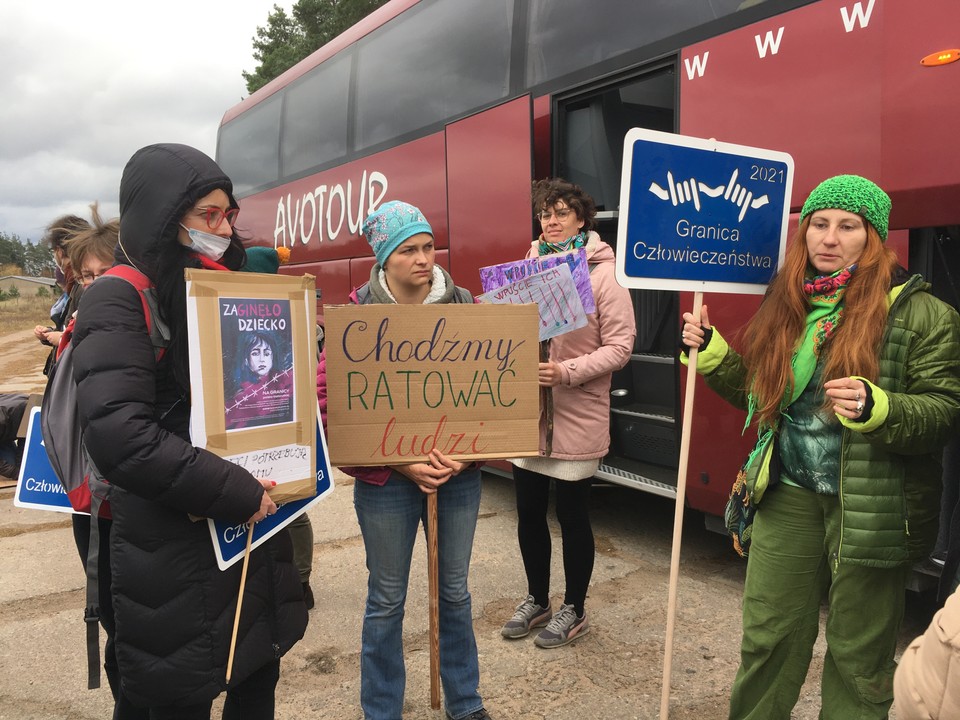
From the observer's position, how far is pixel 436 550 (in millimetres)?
2291

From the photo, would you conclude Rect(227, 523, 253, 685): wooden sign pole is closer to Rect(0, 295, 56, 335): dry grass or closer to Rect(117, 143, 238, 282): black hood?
Rect(117, 143, 238, 282): black hood

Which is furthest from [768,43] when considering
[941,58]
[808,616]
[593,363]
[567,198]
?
[808,616]

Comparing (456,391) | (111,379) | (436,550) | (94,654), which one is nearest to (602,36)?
(456,391)

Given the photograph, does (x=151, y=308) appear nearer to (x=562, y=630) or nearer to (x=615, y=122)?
(x=562, y=630)

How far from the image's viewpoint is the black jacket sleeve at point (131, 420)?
4.98 feet

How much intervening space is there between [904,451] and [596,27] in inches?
129

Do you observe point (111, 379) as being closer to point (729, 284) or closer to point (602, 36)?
point (729, 284)

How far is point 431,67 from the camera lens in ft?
18.2

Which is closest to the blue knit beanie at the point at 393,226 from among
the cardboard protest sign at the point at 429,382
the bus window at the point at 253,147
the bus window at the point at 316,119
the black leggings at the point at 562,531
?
the cardboard protest sign at the point at 429,382

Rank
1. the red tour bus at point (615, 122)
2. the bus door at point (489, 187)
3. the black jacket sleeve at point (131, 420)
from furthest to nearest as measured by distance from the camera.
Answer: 1. the bus door at point (489, 187)
2. the red tour bus at point (615, 122)
3. the black jacket sleeve at point (131, 420)

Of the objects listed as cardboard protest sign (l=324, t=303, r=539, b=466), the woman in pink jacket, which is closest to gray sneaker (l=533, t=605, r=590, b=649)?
the woman in pink jacket

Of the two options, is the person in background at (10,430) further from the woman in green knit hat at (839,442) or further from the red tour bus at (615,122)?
the woman in green knit hat at (839,442)

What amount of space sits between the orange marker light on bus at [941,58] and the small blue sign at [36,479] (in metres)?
3.42

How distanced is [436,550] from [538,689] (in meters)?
0.90
